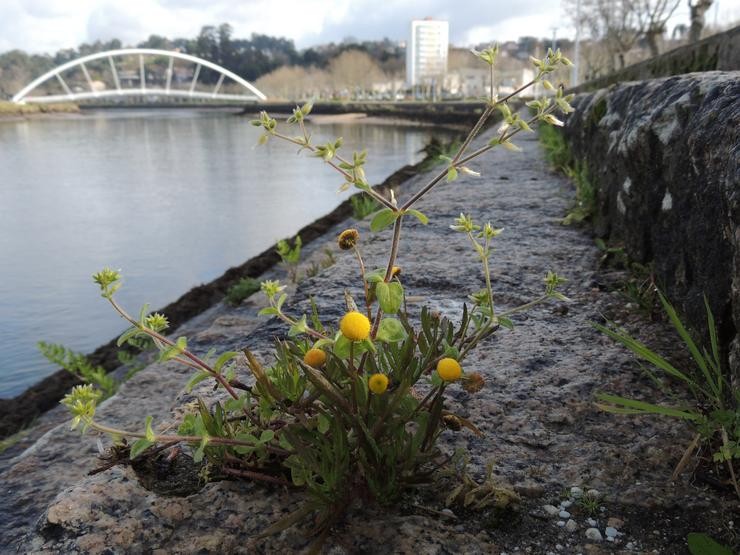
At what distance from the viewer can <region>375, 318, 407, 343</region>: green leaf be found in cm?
95

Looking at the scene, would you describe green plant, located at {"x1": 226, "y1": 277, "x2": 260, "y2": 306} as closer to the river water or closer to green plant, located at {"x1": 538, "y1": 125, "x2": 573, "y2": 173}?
the river water

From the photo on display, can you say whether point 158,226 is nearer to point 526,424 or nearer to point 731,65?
point 731,65

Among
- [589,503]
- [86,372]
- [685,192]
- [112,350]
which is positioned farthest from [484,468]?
[112,350]

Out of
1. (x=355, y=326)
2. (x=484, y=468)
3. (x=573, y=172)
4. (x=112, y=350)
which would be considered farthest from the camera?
(x=112, y=350)

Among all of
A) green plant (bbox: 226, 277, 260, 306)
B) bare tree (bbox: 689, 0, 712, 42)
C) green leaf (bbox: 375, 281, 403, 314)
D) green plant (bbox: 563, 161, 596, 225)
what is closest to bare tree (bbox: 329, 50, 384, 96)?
bare tree (bbox: 689, 0, 712, 42)

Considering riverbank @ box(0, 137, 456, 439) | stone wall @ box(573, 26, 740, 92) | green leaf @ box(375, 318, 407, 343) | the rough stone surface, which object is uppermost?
stone wall @ box(573, 26, 740, 92)

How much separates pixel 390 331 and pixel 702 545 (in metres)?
0.54

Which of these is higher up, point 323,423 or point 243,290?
point 323,423

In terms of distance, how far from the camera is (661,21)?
30172 millimetres

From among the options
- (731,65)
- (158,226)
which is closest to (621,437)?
(731,65)

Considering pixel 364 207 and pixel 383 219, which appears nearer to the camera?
pixel 383 219

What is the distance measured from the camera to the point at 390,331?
0.97 m

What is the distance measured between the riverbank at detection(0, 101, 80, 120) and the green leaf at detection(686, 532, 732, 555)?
171ft

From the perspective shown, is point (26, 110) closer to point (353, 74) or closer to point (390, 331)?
point (353, 74)
